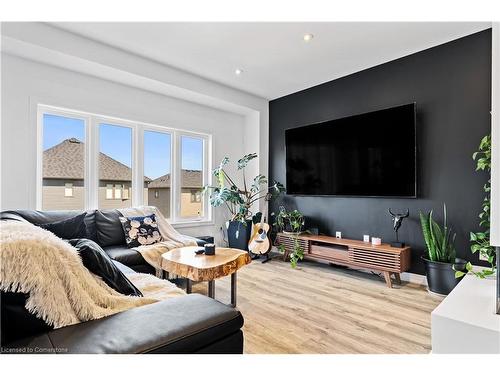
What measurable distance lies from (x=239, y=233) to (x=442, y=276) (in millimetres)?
2529

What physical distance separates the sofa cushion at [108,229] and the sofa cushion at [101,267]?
68.4 inches

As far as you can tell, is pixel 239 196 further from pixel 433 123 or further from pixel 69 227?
pixel 433 123

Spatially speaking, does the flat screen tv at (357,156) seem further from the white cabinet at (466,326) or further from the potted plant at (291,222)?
the white cabinet at (466,326)

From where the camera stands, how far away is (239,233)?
13.8ft

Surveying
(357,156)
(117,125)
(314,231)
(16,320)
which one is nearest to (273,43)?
(357,156)

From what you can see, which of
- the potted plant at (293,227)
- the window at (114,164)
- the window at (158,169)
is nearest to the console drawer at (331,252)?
the potted plant at (293,227)

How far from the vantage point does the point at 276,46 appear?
298 centimetres

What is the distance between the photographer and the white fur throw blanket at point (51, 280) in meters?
0.95

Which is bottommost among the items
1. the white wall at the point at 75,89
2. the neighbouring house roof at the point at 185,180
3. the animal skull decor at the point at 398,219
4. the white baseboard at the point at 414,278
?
the white baseboard at the point at 414,278

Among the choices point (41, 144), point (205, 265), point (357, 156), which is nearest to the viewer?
point (205, 265)

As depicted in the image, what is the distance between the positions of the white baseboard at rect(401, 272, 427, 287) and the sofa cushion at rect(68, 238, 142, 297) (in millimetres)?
2968
